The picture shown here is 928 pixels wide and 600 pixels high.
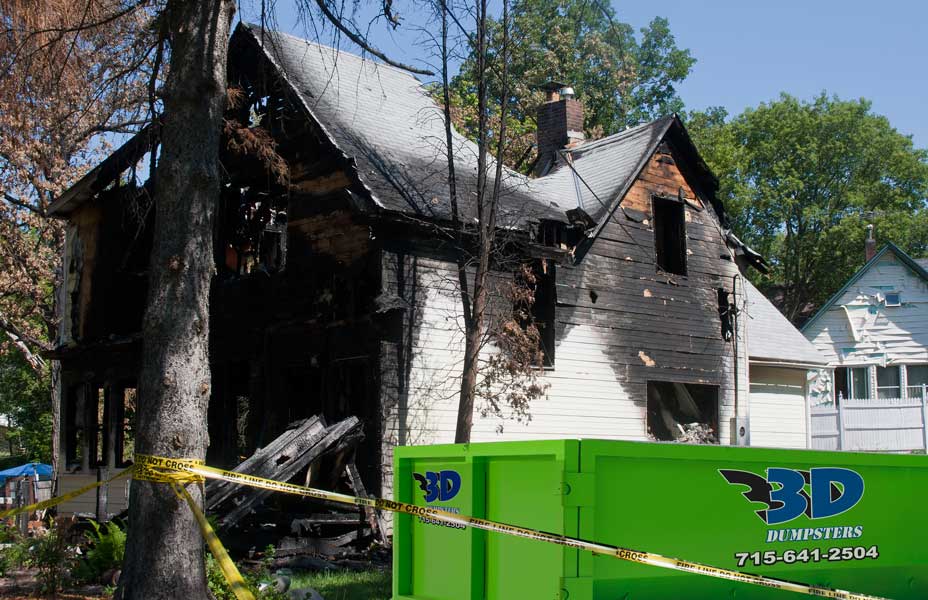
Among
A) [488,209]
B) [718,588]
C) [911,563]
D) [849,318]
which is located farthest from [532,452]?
[849,318]

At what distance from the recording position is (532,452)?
17.1 ft

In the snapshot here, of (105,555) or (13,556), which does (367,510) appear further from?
(13,556)

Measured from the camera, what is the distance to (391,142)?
16.6 metres

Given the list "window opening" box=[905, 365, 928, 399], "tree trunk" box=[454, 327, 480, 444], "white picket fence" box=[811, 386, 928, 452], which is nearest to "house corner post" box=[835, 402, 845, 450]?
"white picket fence" box=[811, 386, 928, 452]

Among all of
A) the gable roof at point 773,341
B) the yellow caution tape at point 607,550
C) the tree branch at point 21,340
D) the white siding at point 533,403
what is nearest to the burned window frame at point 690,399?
the white siding at point 533,403

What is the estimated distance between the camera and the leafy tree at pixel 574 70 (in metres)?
16.1

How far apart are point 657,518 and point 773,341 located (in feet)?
66.5

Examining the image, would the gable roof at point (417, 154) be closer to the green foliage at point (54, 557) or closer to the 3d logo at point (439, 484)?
the green foliage at point (54, 557)

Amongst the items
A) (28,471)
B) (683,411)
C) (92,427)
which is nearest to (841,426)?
(683,411)

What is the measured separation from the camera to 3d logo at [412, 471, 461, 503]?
5.95 m

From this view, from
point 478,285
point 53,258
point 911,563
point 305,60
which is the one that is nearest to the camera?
point 911,563

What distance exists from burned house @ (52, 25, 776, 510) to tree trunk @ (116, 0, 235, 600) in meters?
3.31

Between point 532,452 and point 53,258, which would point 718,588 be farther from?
point 53,258

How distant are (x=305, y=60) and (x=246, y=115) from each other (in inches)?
57.8
